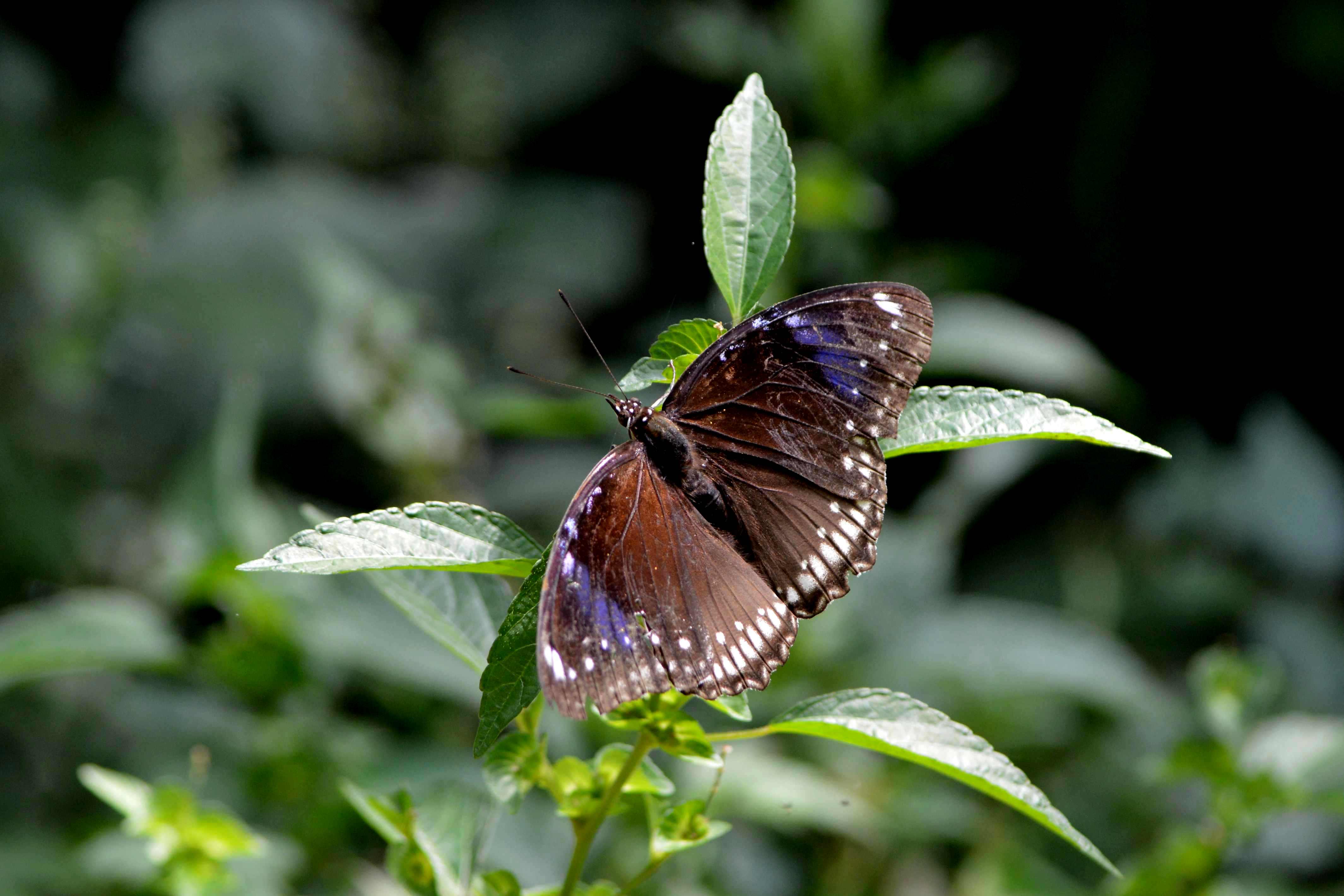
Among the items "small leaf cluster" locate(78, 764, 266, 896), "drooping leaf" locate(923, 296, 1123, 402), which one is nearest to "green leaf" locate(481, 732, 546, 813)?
"small leaf cluster" locate(78, 764, 266, 896)

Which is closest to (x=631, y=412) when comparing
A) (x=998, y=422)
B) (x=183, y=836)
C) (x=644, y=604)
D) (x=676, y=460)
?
(x=676, y=460)

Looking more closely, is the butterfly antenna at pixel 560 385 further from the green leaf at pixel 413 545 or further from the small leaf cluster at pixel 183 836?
the small leaf cluster at pixel 183 836

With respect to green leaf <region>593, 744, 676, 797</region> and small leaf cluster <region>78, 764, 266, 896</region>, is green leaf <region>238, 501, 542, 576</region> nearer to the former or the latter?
green leaf <region>593, 744, 676, 797</region>

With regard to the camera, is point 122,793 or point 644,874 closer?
point 644,874

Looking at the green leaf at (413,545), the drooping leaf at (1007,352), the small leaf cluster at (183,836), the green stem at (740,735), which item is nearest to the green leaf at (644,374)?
the green leaf at (413,545)

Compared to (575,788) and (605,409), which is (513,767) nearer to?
(575,788)

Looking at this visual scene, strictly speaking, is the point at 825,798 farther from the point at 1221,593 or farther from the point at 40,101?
the point at 40,101
